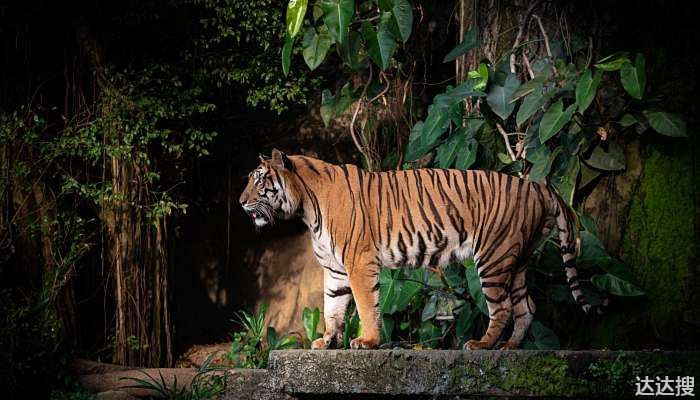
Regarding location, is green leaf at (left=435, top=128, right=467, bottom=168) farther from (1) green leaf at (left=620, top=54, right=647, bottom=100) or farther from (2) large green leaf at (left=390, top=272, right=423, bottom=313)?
(1) green leaf at (left=620, top=54, right=647, bottom=100)

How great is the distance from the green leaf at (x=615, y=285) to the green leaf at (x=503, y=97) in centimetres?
124

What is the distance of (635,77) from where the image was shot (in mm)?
5258

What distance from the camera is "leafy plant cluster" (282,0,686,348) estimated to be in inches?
213

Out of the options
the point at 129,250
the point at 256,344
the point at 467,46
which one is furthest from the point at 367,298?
→ the point at 129,250

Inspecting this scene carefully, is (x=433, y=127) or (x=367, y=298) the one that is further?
(x=433, y=127)

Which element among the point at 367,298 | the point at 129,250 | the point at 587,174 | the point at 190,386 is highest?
the point at 587,174

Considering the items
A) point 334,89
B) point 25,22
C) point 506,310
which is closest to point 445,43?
point 334,89

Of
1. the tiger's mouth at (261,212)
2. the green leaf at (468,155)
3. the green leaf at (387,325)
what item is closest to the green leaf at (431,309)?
the green leaf at (387,325)

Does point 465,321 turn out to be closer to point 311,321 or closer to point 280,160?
point 280,160

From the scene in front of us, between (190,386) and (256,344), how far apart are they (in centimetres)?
180

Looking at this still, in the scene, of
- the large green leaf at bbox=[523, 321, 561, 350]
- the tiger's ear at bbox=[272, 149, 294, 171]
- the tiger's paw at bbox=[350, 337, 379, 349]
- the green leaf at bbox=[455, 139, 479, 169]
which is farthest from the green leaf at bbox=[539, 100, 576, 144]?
the tiger's paw at bbox=[350, 337, 379, 349]

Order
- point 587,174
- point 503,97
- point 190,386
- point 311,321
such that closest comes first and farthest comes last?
point 587,174
point 503,97
point 190,386
point 311,321

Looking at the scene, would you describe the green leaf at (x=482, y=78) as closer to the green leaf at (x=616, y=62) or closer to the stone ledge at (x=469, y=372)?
the green leaf at (x=616, y=62)

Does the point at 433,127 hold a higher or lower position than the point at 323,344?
higher
